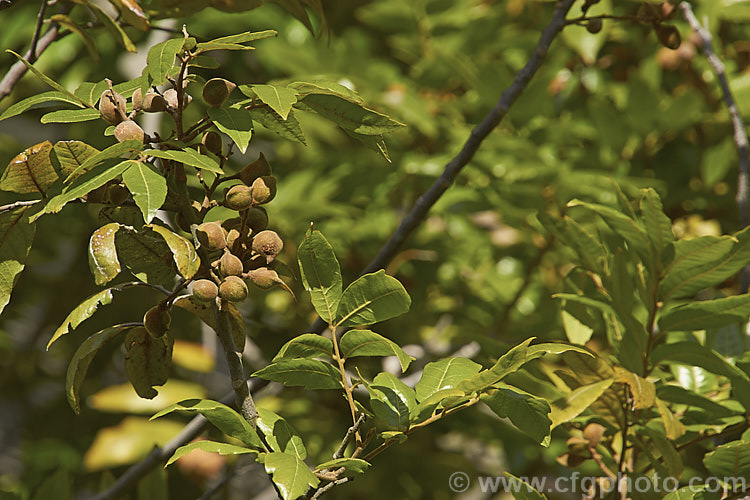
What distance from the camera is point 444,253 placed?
5.70ft

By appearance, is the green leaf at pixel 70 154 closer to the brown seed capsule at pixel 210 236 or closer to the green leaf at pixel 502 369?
the brown seed capsule at pixel 210 236

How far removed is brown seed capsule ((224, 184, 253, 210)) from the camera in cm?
61

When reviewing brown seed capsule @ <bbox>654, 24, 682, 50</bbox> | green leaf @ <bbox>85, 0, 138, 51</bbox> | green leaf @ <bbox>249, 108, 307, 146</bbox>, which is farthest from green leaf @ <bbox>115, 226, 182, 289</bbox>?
brown seed capsule @ <bbox>654, 24, 682, 50</bbox>

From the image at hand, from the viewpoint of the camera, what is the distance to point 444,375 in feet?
2.27

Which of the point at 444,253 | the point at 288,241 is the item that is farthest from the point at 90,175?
the point at 444,253

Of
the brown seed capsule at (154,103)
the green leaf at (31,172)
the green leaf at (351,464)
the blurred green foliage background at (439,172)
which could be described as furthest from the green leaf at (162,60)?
the blurred green foliage background at (439,172)

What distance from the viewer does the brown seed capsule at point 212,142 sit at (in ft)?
2.16

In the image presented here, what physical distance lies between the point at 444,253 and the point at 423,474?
52 cm

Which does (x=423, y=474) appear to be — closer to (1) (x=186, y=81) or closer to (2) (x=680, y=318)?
(2) (x=680, y=318)

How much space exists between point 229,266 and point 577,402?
396mm

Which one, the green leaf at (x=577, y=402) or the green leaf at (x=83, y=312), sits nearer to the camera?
the green leaf at (x=83, y=312)

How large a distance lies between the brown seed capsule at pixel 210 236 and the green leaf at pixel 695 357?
0.52m

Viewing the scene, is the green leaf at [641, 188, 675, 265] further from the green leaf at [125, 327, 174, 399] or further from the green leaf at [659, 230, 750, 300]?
the green leaf at [125, 327, 174, 399]

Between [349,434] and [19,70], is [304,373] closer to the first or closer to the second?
[349,434]
